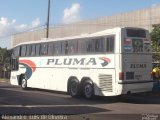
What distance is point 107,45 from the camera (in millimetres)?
19906

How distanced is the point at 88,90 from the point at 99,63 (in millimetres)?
1725

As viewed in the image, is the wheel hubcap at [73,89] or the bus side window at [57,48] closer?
the wheel hubcap at [73,89]

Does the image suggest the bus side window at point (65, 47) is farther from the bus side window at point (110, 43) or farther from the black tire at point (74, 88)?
the bus side window at point (110, 43)

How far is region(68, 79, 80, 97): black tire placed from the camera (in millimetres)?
21953

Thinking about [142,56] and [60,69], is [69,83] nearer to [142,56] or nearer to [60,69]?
[60,69]

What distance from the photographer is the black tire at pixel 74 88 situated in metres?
22.0

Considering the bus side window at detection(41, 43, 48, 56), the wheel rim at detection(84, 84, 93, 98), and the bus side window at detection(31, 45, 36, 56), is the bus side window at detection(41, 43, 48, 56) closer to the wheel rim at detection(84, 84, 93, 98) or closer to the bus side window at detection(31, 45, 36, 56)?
the bus side window at detection(31, 45, 36, 56)

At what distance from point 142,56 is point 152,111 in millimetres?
4652

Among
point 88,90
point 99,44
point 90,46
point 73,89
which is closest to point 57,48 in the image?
point 73,89

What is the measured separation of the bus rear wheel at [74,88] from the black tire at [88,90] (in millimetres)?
511

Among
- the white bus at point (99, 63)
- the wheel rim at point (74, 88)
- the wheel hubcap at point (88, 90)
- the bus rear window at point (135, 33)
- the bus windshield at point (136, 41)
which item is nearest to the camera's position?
the white bus at point (99, 63)

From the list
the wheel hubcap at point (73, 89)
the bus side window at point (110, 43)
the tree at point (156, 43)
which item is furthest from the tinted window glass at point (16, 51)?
the bus side window at point (110, 43)

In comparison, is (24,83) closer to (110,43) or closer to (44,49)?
(44,49)

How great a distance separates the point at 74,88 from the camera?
22375mm
